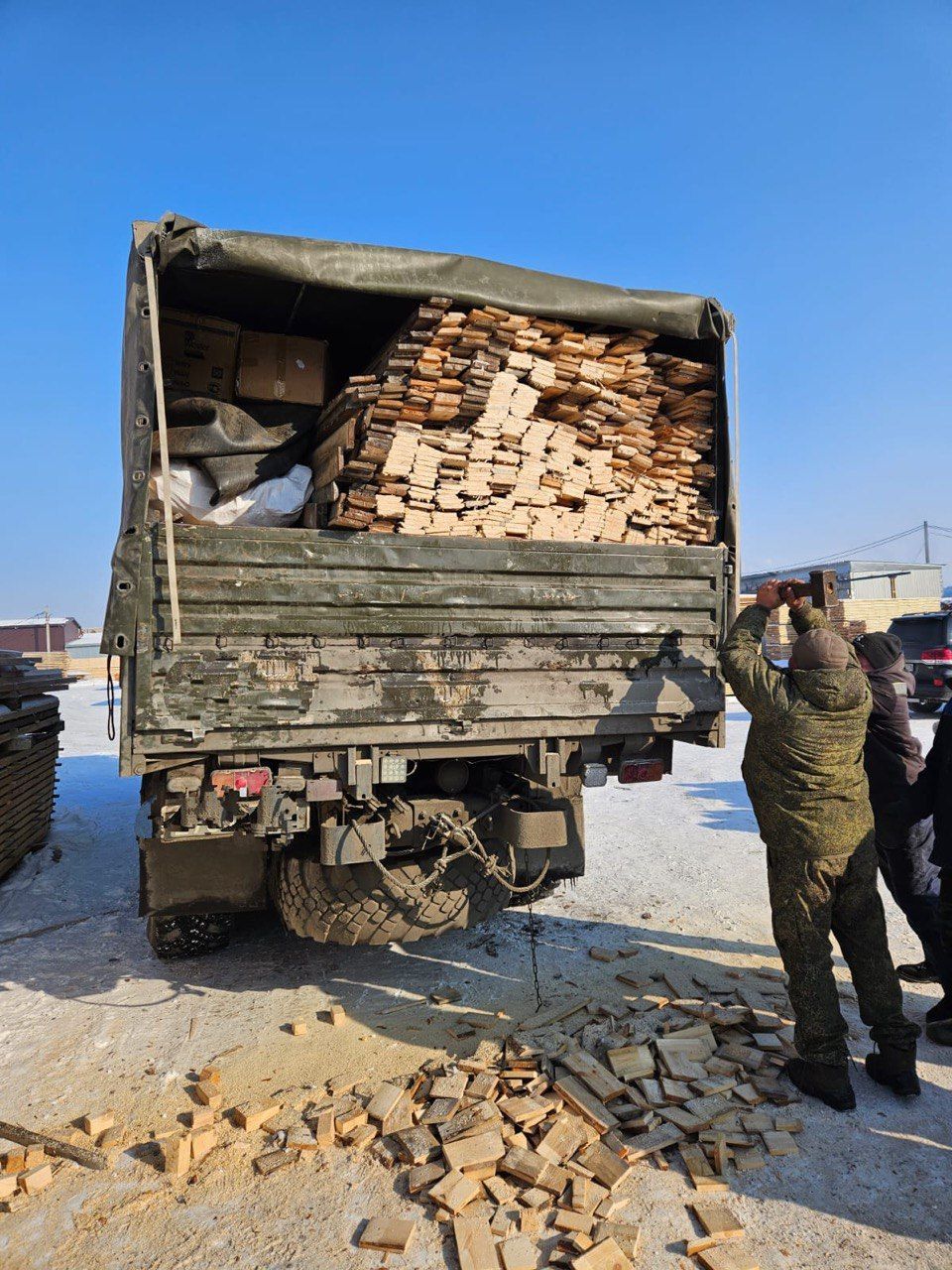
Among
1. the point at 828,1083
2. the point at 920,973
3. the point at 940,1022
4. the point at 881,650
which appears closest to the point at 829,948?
the point at 828,1083

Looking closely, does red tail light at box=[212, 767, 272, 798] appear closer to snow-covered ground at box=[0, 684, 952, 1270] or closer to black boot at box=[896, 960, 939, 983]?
snow-covered ground at box=[0, 684, 952, 1270]

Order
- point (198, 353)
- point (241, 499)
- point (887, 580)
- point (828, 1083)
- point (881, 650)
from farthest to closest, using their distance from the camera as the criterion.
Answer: point (887, 580), point (881, 650), point (198, 353), point (241, 499), point (828, 1083)

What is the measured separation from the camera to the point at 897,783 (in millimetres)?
3982

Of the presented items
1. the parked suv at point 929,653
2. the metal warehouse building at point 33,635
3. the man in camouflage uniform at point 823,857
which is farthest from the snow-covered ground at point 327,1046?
the metal warehouse building at point 33,635

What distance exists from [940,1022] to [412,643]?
2.94 m

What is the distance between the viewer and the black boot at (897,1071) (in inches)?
123

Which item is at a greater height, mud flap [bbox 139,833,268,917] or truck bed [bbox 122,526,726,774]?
truck bed [bbox 122,526,726,774]

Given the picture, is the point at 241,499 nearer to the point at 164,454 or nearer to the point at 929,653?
the point at 164,454

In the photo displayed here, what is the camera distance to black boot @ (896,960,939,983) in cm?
409

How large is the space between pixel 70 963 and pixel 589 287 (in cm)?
454

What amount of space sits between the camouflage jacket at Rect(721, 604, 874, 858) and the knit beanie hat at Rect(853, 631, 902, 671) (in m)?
0.73

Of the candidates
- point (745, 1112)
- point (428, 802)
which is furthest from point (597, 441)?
point (745, 1112)

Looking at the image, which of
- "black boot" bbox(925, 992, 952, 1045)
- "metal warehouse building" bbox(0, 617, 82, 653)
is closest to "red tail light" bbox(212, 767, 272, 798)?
"black boot" bbox(925, 992, 952, 1045)

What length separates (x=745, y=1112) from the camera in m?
3.01
